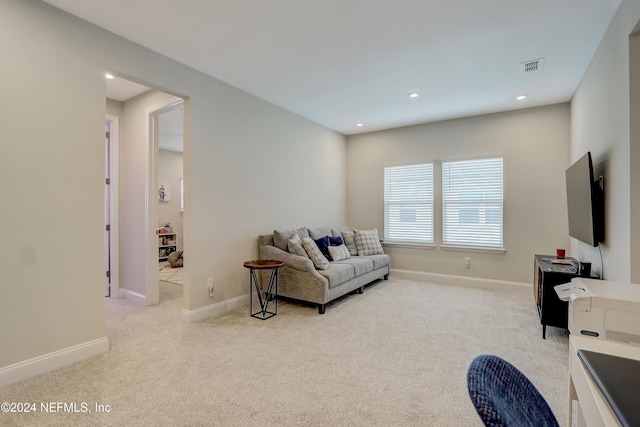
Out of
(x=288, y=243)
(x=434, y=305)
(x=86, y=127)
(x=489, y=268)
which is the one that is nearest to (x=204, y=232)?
(x=288, y=243)

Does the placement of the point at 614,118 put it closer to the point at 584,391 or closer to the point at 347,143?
the point at 584,391

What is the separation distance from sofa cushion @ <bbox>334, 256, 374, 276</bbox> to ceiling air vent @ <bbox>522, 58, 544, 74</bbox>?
295 centimetres

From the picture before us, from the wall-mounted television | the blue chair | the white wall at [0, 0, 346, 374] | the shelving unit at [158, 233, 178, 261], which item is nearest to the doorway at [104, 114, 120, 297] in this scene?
the white wall at [0, 0, 346, 374]

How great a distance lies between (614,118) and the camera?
8.05 feet

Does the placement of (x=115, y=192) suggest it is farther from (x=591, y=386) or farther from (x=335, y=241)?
(x=591, y=386)

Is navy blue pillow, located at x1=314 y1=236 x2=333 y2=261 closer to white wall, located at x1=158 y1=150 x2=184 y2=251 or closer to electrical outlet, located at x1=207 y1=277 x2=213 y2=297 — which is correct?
electrical outlet, located at x1=207 y1=277 x2=213 y2=297

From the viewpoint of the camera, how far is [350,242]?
5160mm

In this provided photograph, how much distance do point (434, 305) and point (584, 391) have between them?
3.12 metres

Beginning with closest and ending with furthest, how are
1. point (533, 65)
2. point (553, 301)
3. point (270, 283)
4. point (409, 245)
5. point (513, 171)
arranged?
1. point (553, 301)
2. point (533, 65)
3. point (270, 283)
4. point (513, 171)
5. point (409, 245)

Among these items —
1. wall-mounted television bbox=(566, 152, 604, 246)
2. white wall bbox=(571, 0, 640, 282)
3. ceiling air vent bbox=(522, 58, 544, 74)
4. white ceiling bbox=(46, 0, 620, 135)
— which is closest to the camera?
white wall bbox=(571, 0, 640, 282)

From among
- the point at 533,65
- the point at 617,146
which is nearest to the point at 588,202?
the point at 617,146

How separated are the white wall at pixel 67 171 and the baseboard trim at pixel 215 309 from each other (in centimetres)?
7

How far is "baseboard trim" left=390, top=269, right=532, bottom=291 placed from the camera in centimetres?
466

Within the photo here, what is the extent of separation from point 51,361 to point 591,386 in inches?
126
